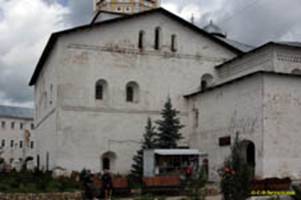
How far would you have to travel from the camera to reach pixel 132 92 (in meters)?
32.4

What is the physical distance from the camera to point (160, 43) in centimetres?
3300

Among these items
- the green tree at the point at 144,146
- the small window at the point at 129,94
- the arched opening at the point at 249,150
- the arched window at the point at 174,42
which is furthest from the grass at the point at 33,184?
the arched window at the point at 174,42

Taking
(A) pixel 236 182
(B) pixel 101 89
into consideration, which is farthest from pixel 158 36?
(A) pixel 236 182

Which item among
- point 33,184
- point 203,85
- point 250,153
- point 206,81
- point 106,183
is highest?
point 206,81

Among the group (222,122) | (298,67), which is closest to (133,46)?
(222,122)

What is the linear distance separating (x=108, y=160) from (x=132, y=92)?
4.42 meters

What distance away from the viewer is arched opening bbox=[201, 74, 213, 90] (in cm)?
3394

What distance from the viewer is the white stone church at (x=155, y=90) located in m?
25.7

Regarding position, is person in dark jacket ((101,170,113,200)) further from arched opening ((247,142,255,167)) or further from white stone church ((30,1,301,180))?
arched opening ((247,142,255,167))

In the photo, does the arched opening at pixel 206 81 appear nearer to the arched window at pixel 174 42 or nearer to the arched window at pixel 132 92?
the arched window at pixel 174 42

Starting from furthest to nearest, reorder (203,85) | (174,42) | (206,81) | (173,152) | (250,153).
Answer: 1. (206,81)
2. (203,85)
3. (174,42)
4. (173,152)
5. (250,153)

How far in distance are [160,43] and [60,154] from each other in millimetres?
9306

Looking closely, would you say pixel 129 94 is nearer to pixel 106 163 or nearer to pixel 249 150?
pixel 106 163

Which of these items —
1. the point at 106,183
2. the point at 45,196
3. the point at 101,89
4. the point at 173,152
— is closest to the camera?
the point at 106,183
